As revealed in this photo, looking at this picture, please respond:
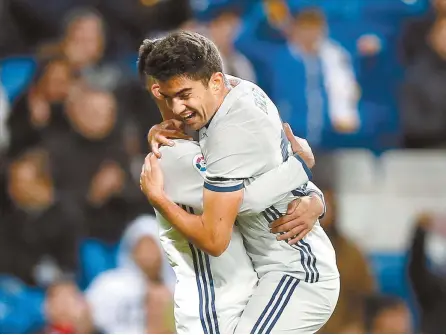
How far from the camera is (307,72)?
501 centimetres

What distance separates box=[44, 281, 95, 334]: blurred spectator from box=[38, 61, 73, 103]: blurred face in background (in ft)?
3.43

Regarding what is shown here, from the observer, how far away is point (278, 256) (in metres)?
2.35

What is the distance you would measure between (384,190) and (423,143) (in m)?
0.36

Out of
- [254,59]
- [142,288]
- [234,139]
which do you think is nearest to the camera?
[234,139]

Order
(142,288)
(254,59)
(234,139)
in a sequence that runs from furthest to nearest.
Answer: (254,59)
(142,288)
(234,139)

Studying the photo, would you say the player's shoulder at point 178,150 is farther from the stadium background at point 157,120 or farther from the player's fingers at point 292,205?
the stadium background at point 157,120

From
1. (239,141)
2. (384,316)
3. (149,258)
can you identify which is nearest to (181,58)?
(239,141)

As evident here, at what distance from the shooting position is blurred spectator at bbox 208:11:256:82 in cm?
491

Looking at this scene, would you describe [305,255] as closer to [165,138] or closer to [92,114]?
[165,138]

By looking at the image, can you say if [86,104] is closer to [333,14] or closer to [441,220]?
[333,14]

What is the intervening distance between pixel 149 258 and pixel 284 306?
2.45 meters

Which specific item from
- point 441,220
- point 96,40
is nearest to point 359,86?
point 441,220

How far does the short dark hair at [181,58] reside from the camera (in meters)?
2.14

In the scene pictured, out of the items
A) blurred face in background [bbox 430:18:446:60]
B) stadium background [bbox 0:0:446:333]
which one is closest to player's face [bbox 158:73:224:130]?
stadium background [bbox 0:0:446:333]
